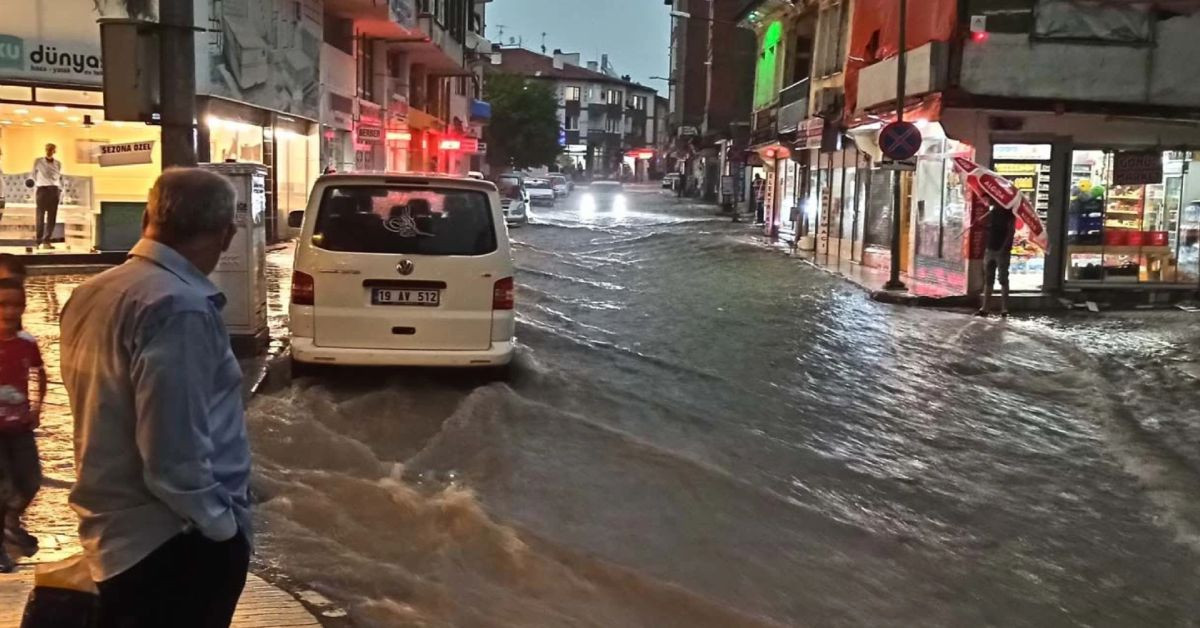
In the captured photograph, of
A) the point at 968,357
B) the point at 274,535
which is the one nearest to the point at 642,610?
the point at 274,535

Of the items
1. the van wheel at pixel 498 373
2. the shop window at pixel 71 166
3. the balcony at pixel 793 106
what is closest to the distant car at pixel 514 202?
the balcony at pixel 793 106

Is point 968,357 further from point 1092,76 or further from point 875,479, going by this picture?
point 1092,76

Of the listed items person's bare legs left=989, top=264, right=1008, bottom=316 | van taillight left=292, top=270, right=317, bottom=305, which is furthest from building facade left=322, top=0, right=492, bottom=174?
van taillight left=292, top=270, right=317, bottom=305

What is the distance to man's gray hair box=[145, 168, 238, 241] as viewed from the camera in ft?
8.96

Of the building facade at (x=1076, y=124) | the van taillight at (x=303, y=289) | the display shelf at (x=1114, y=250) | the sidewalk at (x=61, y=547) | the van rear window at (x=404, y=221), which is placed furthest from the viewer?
the display shelf at (x=1114, y=250)

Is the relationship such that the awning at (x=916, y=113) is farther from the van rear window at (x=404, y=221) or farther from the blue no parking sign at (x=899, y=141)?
the van rear window at (x=404, y=221)

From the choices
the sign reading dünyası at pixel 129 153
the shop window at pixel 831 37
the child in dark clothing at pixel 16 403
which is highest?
the shop window at pixel 831 37

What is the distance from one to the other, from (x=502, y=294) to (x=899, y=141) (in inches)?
372

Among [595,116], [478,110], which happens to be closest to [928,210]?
[478,110]

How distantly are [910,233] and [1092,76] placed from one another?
→ 14.9 ft

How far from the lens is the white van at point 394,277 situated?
9.05m

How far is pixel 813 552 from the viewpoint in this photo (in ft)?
20.1

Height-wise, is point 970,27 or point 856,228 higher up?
point 970,27

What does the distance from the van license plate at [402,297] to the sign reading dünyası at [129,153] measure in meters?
12.3
